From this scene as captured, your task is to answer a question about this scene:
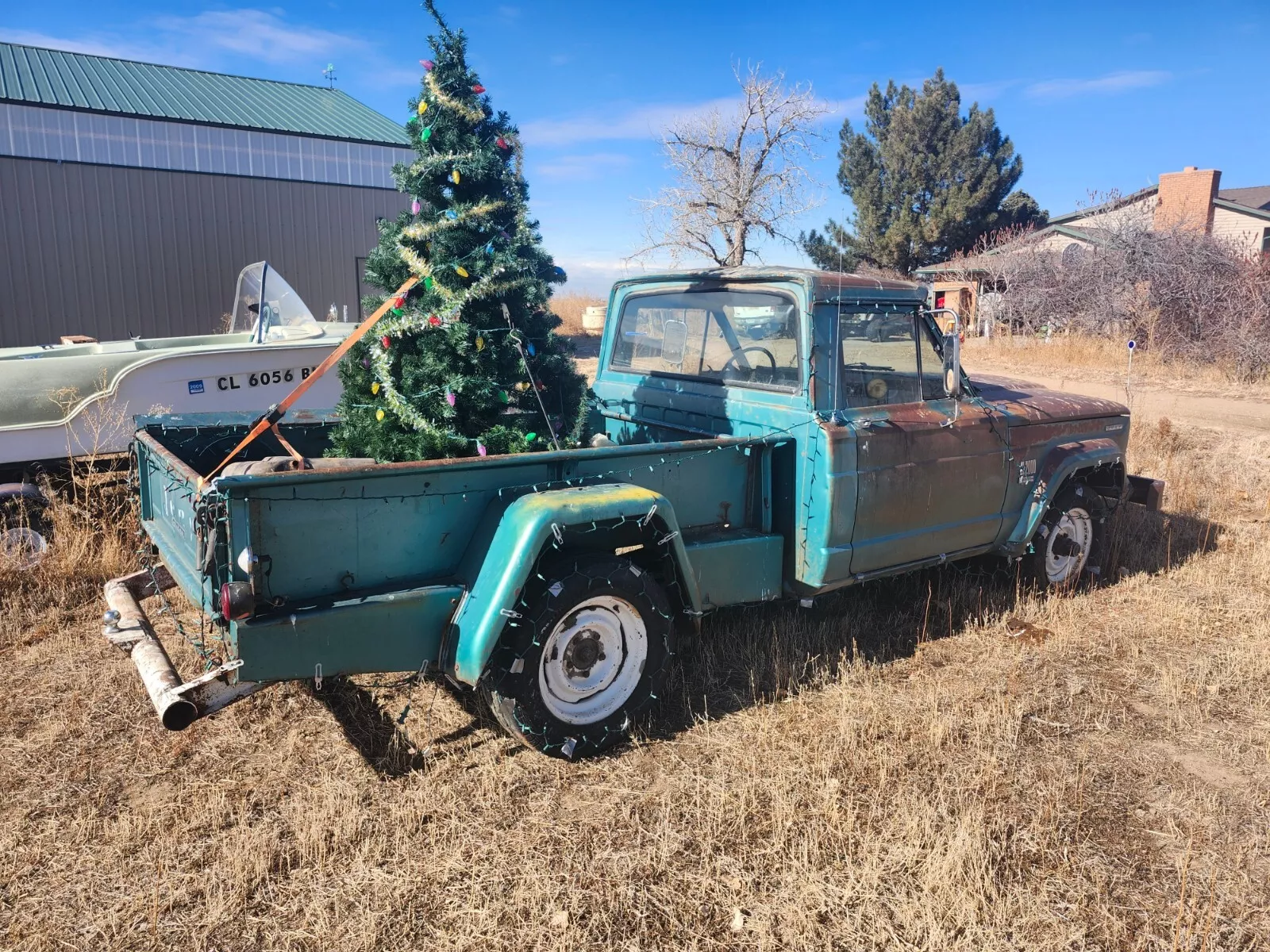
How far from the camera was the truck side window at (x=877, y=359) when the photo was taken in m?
4.18

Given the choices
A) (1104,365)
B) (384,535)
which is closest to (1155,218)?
(1104,365)

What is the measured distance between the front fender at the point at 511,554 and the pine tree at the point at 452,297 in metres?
1.14

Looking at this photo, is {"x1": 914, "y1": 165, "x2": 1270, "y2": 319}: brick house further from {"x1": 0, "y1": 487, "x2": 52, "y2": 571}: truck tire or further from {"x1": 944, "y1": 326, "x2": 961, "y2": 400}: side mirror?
{"x1": 0, "y1": 487, "x2": 52, "y2": 571}: truck tire

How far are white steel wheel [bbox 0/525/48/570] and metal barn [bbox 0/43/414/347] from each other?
34.4ft

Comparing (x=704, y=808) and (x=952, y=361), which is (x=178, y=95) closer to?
(x=952, y=361)

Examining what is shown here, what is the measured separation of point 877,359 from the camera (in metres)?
4.37

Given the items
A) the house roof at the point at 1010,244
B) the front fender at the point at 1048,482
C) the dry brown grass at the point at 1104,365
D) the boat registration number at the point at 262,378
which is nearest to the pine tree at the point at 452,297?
the boat registration number at the point at 262,378

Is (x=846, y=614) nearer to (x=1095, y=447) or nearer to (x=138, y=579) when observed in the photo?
(x=1095, y=447)

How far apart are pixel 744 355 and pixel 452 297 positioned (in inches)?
59.4

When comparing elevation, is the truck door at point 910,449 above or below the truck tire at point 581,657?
above

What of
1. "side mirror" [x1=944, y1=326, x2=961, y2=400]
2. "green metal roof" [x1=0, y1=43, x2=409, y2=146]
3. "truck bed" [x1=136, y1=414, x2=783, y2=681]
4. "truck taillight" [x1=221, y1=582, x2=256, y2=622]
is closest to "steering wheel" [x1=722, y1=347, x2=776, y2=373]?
"truck bed" [x1=136, y1=414, x2=783, y2=681]

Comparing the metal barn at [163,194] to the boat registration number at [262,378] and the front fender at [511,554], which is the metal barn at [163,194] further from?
the front fender at [511,554]

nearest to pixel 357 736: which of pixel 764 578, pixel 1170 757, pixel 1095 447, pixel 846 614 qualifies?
pixel 764 578

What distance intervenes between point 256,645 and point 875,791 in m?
2.31
